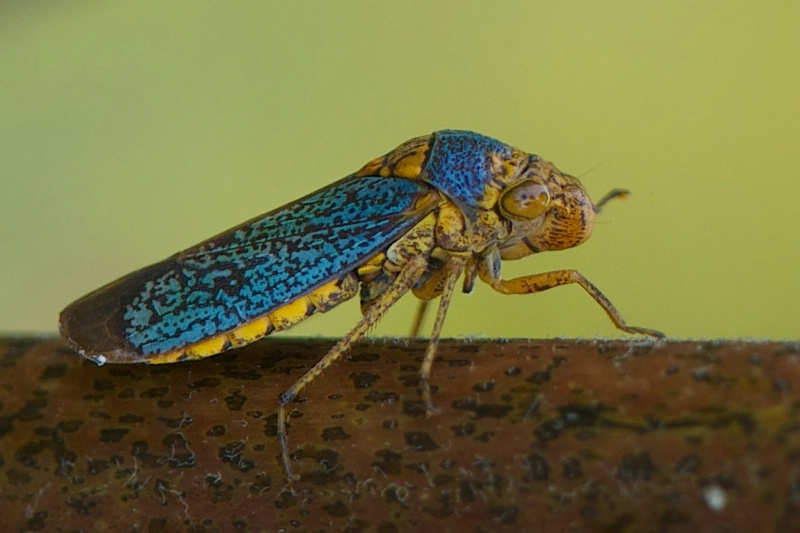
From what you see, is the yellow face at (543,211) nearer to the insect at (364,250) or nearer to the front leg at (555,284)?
the insect at (364,250)

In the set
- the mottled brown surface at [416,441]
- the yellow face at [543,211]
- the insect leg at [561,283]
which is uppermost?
the yellow face at [543,211]

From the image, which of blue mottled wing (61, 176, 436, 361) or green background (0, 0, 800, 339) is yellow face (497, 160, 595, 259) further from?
green background (0, 0, 800, 339)

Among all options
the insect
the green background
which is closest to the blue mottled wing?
the insect

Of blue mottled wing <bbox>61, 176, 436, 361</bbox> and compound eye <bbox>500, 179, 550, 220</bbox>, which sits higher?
compound eye <bbox>500, 179, 550, 220</bbox>

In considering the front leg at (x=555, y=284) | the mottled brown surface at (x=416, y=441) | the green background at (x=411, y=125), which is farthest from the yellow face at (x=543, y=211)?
the green background at (x=411, y=125)

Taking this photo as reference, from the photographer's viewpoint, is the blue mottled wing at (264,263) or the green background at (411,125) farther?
the green background at (411,125)

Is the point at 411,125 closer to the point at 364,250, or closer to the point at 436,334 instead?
the point at 364,250

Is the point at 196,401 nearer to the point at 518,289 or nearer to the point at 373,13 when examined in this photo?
the point at 518,289
